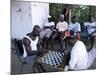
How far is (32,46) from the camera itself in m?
2.26

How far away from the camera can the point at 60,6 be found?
2352 mm

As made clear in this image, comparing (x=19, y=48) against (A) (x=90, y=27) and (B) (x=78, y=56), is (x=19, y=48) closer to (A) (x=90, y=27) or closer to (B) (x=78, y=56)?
(B) (x=78, y=56)

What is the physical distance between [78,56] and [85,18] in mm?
465

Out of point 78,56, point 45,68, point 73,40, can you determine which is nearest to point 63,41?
point 73,40

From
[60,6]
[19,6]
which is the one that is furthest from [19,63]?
[60,6]

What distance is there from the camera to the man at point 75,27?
241 cm

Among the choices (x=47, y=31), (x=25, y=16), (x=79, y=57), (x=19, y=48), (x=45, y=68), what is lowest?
(x=45, y=68)

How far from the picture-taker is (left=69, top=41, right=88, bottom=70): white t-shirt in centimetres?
Answer: 243

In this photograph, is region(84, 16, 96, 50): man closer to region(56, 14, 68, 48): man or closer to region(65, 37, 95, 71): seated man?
region(65, 37, 95, 71): seated man

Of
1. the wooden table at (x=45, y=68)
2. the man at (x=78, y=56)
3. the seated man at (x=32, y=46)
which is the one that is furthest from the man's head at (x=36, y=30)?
the man at (x=78, y=56)

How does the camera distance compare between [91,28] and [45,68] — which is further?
[91,28]

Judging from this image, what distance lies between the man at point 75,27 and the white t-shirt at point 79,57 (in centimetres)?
11

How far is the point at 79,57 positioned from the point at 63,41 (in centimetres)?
29

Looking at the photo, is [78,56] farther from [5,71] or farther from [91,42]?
[5,71]
